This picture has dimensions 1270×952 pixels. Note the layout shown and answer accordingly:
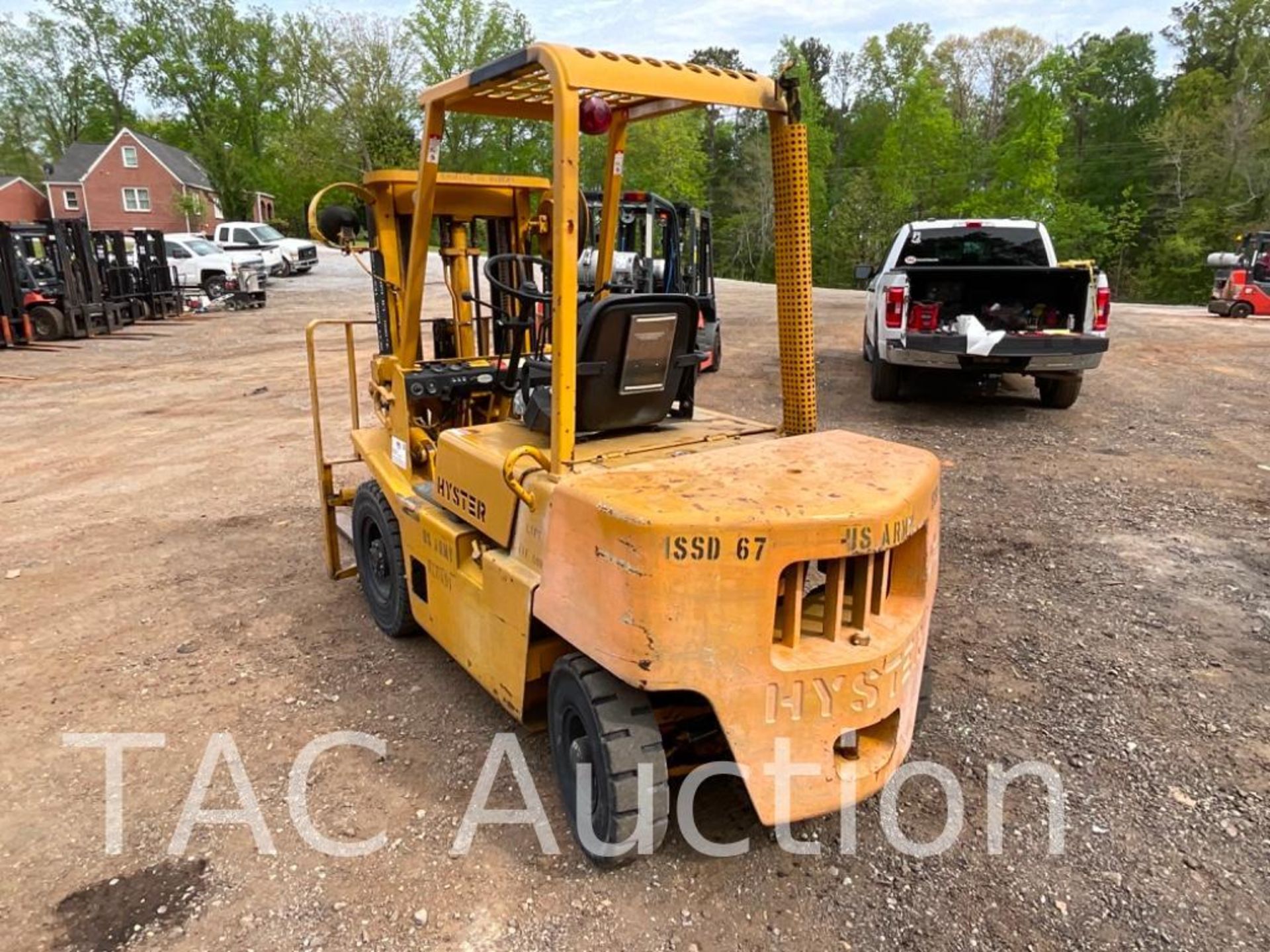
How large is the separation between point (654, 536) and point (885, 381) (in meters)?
7.97

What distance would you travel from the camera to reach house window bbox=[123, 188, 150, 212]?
48.9 meters

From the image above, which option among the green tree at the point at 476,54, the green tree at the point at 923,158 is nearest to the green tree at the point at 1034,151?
the green tree at the point at 923,158

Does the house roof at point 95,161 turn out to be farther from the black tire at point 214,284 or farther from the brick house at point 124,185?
the black tire at point 214,284

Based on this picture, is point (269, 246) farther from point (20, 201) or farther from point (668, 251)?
point (20, 201)

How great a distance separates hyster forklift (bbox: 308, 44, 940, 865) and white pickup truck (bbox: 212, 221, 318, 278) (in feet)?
81.4

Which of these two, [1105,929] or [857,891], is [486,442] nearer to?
[857,891]

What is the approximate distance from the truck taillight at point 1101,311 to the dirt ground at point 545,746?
1.76m

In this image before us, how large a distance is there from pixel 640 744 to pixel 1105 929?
57.8 inches

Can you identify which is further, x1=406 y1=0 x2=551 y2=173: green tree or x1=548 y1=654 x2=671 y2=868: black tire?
x1=406 y1=0 x2=551 y2=173: green tree

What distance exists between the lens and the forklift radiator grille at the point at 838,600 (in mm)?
2631

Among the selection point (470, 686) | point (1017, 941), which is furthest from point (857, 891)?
point (470, 686)

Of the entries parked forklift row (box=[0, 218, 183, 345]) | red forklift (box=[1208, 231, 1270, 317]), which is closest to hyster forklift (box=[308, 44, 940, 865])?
parked forklift row (box=[0, 218, 183, 345])

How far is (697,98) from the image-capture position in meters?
2.95

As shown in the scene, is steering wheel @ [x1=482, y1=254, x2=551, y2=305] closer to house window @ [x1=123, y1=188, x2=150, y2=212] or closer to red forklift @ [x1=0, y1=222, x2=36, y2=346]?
red forklift @ [x1=0, y1=222, x2=36, y2=346]
